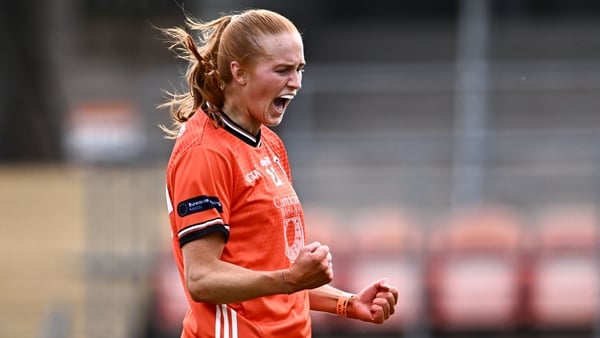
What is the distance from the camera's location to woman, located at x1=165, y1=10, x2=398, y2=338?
3670mm

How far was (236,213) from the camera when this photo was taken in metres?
3.78

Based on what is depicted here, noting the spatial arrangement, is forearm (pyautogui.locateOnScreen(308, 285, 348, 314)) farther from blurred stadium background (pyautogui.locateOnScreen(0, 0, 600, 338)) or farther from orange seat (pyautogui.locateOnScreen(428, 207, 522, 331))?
orange seat (pyautogui.locateOnScreen(428, 207, 522, 331))

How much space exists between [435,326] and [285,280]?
21.1 feet

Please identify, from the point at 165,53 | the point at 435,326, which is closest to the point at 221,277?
the point at 435,326

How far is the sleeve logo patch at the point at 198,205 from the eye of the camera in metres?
3.66

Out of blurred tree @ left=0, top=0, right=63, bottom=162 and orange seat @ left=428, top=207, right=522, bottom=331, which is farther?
blurred tree @ left=0, top=0, right=63, bottom=162

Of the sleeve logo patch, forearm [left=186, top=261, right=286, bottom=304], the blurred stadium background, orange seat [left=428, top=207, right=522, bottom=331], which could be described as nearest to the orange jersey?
the sleeve logo patch

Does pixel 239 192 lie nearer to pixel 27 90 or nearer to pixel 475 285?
pixel 475 285

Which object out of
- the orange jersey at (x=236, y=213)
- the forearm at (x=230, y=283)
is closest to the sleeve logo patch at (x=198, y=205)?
the orange jersey at (x=236, y=213)

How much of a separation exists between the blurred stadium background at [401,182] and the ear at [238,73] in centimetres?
531

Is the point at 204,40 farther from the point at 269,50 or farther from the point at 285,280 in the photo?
the point at 285,280

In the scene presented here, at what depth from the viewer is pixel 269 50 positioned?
380 centimetres

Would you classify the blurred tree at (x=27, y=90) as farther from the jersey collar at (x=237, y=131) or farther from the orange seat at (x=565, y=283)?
the jersey collar at (x=237, y=131)

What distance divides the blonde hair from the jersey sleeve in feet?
0.59
